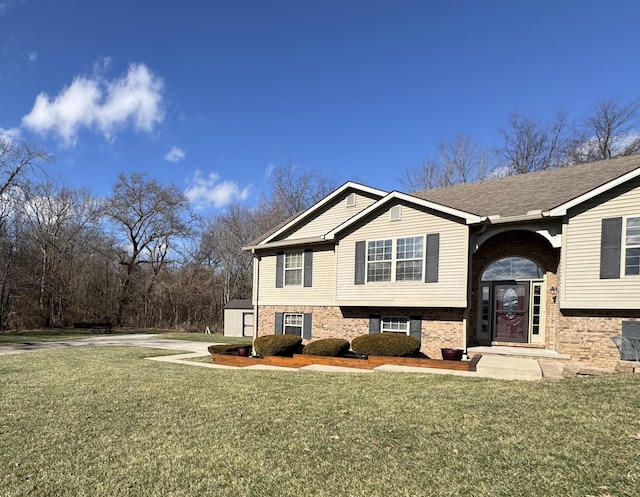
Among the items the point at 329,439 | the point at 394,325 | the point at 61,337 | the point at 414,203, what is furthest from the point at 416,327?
the point at 61,337

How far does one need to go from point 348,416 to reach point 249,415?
4.69ft

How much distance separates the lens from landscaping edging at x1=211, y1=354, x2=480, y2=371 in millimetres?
9335

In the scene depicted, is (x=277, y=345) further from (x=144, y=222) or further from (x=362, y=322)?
(x=144, y=222)

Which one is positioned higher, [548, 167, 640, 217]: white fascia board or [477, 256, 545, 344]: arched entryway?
[548, 167, 640, 217]: white fascia board

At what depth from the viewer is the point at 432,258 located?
1107cm

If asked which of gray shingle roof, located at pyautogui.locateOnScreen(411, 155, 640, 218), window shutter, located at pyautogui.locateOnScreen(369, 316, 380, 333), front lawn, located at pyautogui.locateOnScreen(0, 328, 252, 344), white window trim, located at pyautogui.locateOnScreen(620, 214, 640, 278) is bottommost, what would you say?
front lawn, located at pyautogui.locateOnScreen(0, 328, 252, 344)

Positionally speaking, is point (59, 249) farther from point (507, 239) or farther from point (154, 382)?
point (507, 239)

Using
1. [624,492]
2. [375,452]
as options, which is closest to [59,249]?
[375,452]

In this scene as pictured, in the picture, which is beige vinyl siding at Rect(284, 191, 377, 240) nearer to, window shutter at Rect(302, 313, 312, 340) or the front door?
window shutter at Rect(302, 313, 312, 340)

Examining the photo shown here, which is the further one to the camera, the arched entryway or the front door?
the front door

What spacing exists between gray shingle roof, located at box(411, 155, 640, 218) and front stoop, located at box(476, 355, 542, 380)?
3.83 metres

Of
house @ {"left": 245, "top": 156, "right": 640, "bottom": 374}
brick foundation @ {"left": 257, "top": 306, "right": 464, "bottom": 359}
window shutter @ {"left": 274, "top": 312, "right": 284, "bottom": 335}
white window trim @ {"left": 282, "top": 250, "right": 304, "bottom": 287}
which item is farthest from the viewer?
→ window shutter @ {"left": 274, "top": 312, "right": 284, "bottom": 335}

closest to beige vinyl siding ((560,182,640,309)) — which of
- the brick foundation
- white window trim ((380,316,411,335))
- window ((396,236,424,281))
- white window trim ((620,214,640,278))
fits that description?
white window trim ((620,214,640,278))

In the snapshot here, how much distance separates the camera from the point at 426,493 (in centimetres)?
327
